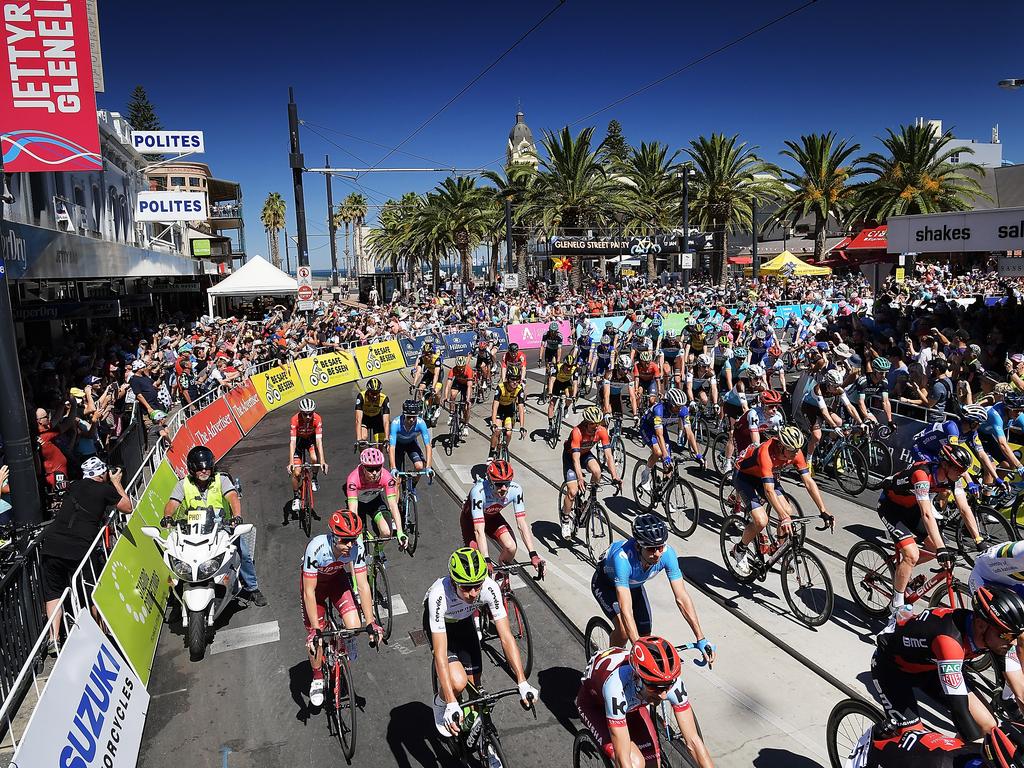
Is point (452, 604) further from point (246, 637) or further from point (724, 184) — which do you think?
point (724, 184)

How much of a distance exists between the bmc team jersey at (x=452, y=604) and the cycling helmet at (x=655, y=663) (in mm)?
1440

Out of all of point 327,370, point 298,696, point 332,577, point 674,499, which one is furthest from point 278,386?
point 332,577

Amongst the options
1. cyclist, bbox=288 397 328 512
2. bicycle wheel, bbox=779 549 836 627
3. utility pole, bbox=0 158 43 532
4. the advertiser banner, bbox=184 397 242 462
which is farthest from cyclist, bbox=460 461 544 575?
the advertiser banner, bbox=184 397 242 462

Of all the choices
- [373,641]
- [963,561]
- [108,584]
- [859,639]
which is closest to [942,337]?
[963,561]

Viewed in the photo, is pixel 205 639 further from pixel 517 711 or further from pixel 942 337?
pixel 942 337

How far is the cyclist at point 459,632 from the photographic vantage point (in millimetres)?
5016

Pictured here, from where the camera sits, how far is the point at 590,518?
9.80 meters

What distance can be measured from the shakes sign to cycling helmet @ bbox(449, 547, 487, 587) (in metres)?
16.3

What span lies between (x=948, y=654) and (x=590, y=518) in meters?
5.66

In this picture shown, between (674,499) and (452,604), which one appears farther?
(674,499)

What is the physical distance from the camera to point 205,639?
7496 mm

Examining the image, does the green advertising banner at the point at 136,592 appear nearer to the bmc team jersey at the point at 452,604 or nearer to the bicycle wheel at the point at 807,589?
the bmc team jersey at the point at 452,604

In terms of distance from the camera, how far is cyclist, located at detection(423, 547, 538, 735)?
502 centimetres

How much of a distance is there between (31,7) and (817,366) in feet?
39.7
